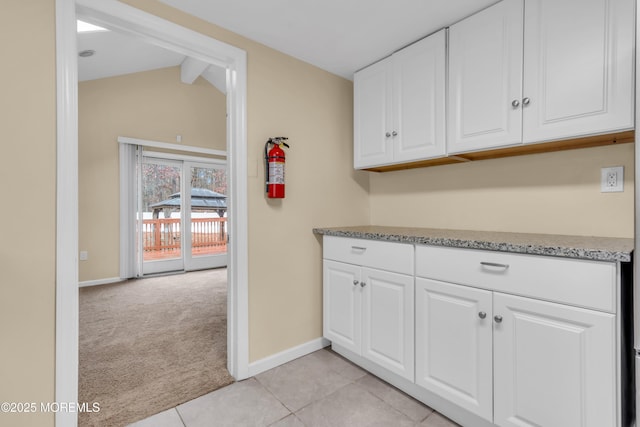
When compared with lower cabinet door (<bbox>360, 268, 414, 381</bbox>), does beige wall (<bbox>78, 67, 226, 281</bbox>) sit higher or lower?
higher

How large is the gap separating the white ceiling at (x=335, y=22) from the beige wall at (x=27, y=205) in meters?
0.68

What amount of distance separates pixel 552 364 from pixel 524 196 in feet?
3.19

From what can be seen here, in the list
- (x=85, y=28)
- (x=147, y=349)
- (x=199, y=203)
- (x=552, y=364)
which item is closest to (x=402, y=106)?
(x=552, y=364)

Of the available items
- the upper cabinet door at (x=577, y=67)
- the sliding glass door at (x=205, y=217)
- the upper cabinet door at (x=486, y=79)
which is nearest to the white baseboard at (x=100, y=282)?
the sliding glass door at (x=205, y=217)

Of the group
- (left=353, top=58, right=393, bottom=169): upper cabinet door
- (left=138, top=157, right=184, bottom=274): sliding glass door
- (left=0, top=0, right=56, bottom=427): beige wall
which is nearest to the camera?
(left=0, top=0, right=56, bottom=427): beige wall

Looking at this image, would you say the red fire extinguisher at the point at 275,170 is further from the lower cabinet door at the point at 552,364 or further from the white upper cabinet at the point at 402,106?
the lower cabinet door at the point at 552,364

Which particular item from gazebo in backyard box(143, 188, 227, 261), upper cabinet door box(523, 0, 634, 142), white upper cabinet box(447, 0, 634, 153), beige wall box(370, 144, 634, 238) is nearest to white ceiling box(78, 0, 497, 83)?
white upper cabinet box(447, 0, 634, 153)

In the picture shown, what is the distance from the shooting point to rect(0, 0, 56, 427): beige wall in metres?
1.25

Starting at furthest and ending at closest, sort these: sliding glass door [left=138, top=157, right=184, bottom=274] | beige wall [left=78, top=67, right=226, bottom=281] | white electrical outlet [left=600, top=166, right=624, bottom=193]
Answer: sliding glass door [left=138, top=157, right=184, bottom=274] < beige wall [left=78, top=67, right=226, bottom=281] < white electrical outlet [left=600, top=166, right=624, bottom=193]

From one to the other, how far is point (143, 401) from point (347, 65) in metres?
2.59

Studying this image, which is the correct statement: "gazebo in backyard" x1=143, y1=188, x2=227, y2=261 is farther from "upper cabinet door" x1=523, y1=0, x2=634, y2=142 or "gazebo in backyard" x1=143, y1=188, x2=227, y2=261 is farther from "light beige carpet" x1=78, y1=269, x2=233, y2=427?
"upper cabinet door" x1=523, y1=0, x2=634, y2=142

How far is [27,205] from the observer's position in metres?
1.29

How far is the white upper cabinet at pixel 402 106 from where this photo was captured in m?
1.85

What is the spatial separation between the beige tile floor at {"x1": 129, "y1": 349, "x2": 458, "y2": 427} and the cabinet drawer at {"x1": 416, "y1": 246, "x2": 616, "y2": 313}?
75 cm
